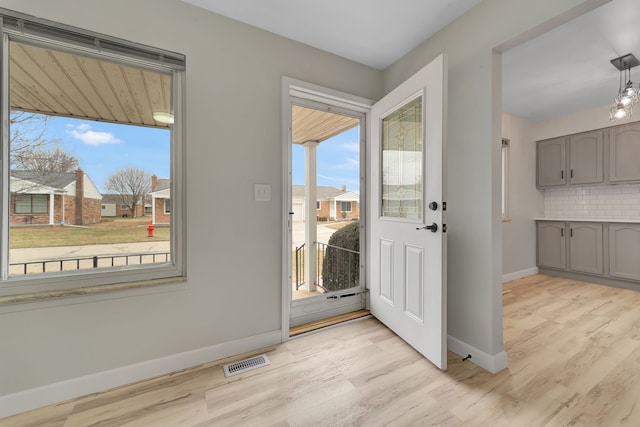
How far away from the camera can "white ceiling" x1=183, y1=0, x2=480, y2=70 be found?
173 centimetres

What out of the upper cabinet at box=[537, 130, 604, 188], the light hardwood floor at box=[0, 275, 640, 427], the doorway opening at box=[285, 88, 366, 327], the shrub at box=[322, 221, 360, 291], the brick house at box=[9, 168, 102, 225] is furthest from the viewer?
the upper cabinet at box=[537, 130, 604, 188]

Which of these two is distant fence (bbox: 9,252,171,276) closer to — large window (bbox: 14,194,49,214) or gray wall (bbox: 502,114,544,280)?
large window (bbox: 14,194,49,214)

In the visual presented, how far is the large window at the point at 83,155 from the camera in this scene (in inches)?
56.1

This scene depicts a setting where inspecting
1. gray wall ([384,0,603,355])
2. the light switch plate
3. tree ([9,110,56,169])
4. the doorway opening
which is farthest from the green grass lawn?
gray wall ([384,0,603,355])

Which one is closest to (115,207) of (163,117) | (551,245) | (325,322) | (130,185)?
(130,185)

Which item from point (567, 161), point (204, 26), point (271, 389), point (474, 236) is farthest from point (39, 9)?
point (567, 161)

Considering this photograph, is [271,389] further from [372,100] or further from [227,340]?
[372,100]

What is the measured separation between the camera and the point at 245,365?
5.83ft

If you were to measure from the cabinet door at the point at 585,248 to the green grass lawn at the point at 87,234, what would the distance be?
5.28 m

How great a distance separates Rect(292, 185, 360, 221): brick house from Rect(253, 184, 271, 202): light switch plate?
1.12 ft

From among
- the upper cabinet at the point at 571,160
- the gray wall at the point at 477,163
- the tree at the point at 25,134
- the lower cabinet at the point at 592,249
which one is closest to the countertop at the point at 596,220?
the lower cabinet at the point at 592,249

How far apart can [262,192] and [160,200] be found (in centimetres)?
70

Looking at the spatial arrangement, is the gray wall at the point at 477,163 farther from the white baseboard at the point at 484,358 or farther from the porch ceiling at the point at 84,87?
the porch ceiling at the point at 84,87

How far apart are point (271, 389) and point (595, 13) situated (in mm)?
3420
